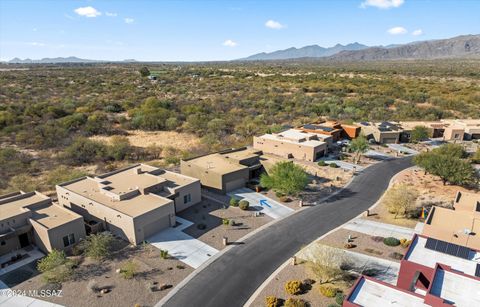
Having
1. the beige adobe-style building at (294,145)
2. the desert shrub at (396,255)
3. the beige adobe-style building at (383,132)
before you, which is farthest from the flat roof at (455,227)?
the beige adobe-style building at (383,132)

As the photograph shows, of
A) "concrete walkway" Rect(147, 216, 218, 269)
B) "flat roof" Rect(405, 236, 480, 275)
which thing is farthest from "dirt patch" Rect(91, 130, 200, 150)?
"flat roof" Rect(405, 236, 480, 275)

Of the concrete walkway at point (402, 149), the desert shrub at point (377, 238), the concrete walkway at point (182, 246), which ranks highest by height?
the concrete walkway at point (402, 149)

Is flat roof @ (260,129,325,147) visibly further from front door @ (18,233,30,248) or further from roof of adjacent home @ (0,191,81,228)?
front door @ (18,233,30,248)

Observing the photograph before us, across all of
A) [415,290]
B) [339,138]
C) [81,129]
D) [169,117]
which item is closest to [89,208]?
[415,290]

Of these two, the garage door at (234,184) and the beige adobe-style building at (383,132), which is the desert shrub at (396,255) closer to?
the garage door at (234,184)

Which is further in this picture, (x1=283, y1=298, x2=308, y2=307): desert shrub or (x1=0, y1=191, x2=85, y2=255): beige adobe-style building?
(x1=0, y1=191, x2=85, y2=255): beige adobe-style building

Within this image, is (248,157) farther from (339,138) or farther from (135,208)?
(339,138)
